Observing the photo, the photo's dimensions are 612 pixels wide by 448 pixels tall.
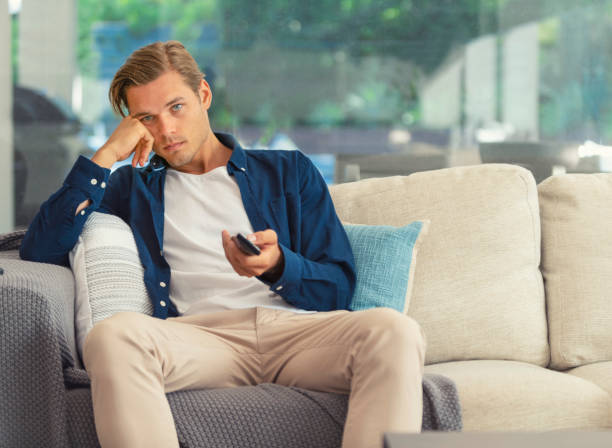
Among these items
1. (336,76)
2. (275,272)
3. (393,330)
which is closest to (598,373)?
(393,330)

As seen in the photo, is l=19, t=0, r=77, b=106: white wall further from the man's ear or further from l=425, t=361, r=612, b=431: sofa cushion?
l=425, t=361, r=612, b=431: sofa cushion

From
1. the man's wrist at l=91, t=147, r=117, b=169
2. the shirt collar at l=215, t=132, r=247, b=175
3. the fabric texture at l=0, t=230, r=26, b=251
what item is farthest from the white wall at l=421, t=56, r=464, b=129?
the fabric texture at l=0, t=230, r=26, b=251

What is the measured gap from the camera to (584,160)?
13.7ft

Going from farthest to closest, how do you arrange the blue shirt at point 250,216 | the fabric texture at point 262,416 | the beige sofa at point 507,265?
the beige sofa at point 507,265 → the blue shirt at point 250,216 → the fabric texture at point 262,416

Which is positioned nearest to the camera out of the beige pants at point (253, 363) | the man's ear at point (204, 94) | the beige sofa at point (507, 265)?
the beige pants at point (253, 363)

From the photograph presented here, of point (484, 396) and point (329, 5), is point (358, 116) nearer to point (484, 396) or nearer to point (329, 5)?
point (329, 5)

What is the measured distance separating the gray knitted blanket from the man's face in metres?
0.57

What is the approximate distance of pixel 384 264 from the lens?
6.72 ft

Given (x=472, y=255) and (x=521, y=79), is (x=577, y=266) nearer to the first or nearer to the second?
(x=472, y=255)

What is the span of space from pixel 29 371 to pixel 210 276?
19.1 inches

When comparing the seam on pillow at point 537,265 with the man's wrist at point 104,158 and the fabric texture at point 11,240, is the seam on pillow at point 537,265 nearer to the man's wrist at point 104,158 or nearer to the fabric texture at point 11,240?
the man's wrist at point 104,158

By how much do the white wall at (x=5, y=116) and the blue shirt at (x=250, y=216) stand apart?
236 cm

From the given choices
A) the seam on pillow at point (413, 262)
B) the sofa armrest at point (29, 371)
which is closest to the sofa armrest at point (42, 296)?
the sofa armrest at point (29, 371)

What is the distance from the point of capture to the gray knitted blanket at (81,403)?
156cm
